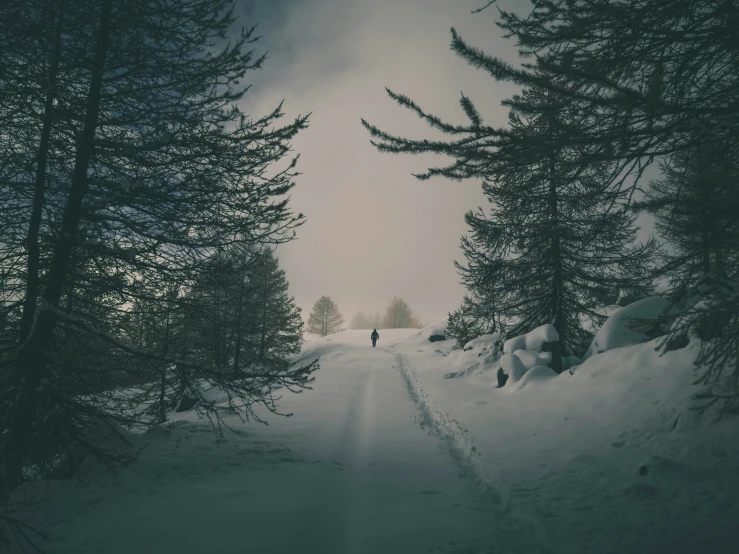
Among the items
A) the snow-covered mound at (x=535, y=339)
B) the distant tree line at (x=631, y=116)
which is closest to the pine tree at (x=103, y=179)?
the distant tree line at (x=631, y=116)

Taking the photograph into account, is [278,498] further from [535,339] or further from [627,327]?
[627,327]

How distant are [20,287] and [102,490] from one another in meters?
3.21

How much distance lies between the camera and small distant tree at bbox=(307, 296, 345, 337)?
2268 inches

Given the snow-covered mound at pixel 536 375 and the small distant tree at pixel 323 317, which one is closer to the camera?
the snow-covered mound at pixel 536 375

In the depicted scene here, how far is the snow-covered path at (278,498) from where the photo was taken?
3.49 m

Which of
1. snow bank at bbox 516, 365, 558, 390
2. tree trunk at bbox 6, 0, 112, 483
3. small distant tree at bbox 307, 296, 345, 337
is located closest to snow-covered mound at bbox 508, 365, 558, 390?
snow bank at bbox 516, 365, 558, 390

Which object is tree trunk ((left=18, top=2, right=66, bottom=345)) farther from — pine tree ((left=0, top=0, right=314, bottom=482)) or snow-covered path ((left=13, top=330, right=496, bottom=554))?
snow-covered path ((left=13, top=330, right=496, bottom=554))

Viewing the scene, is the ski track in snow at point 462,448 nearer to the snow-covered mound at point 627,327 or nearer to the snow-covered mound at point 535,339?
the snow-covered mound at point 535,339

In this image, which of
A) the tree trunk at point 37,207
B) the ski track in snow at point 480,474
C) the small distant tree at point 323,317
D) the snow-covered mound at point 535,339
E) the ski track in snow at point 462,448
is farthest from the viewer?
the small distant tree at point 323,317

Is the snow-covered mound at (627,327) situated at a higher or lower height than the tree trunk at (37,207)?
lower

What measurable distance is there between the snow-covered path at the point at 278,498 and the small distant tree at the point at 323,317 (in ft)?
166

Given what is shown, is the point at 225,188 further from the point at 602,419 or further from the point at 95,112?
the point at 602,419

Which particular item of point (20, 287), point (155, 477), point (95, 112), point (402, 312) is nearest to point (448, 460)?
point (155, 477)

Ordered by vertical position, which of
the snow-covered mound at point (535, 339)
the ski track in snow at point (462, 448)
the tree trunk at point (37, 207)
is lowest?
the ski track in snow at point (462, 448)
